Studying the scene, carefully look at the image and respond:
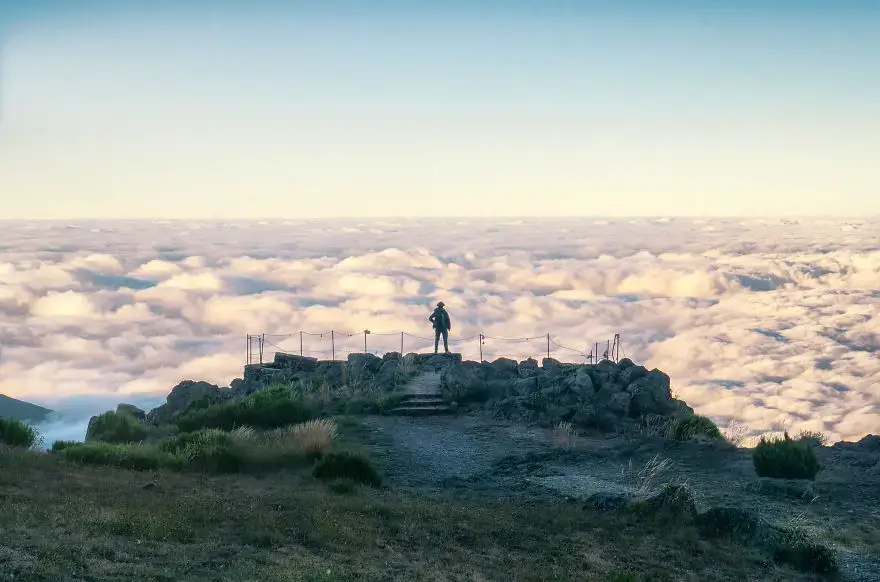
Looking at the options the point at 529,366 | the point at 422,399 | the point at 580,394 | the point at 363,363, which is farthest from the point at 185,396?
the point at 580,394

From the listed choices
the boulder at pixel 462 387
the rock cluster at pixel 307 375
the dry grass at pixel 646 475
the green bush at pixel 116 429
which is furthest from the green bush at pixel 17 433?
the dry grass at pixel 646 475

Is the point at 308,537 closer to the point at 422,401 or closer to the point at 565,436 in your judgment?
the point at 565,436

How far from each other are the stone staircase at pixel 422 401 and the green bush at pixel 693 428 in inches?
275

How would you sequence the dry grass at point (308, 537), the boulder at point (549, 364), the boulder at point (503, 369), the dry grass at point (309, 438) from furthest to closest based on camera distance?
the boulder at point (549, 364) < the boulder at point (503, 369) < the dry grass at point (309, 438) < the dry grass at point (308, 537)

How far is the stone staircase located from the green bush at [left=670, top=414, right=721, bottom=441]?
6.99 meters

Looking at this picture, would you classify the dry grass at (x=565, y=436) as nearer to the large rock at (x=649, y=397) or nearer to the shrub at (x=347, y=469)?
the large rock at (x=649, y=397)

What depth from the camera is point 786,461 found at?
17734mm

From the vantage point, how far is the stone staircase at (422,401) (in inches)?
1002

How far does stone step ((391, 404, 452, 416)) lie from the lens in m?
25.4

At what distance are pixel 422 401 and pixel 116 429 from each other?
9261 mm

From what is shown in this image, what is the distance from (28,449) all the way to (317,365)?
15.3 m

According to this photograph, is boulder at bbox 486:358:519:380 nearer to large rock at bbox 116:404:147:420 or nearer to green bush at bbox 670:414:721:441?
green bush at bbox 670:414:721:441

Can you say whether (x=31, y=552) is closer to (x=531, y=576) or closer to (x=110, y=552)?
(x=110, y=552)

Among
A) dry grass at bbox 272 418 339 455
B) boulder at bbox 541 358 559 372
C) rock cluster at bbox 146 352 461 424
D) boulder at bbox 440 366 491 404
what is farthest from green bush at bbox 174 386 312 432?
boulder at bbox 541 358 559 372
